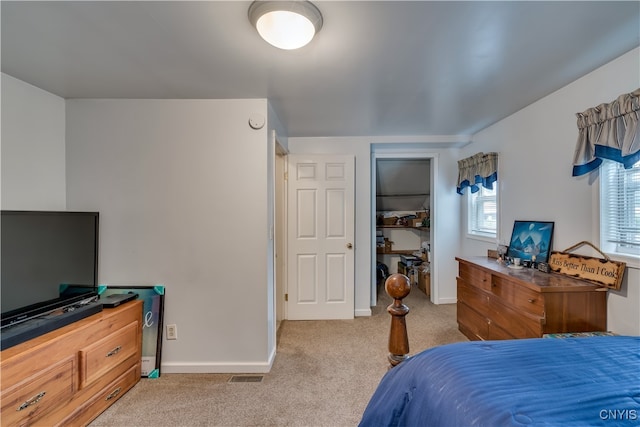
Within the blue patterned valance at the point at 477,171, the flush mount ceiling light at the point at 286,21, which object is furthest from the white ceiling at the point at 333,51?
the blue patterned valance at the point at 477,171

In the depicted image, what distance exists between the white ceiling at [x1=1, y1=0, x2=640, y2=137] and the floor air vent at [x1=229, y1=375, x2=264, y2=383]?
2.21m

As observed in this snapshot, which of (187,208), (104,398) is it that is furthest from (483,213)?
(104,398)

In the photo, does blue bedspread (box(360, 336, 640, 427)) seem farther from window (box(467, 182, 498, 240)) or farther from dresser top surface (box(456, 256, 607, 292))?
window (box(467, 182, 498, 240))

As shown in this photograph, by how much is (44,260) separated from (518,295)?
3.22m

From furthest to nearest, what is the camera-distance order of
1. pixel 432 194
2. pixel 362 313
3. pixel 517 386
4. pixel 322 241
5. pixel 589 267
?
1. pixel 432 194
2. pixel 362 313
3. pixel 322 241
4. pixel 589 267
5. pixel 517 386

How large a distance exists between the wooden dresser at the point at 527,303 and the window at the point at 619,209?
0.30 metres

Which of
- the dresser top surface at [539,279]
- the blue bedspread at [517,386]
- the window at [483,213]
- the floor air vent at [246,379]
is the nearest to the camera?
the blue bedspread at [517,386]

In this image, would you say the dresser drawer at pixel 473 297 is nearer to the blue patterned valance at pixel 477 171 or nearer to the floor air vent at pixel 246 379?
the blue patterned valance at pixel 477 171

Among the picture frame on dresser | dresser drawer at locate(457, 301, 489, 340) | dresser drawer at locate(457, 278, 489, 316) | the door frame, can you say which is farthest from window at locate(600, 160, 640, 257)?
the picture frame on dresser

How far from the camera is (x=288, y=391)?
1930 mm

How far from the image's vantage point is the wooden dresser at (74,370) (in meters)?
1.30

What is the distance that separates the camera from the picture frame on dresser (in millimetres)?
2127

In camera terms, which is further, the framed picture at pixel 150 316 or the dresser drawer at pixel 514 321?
the framed picture at pixel 150 316

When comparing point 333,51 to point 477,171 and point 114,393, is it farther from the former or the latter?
point 114,393
